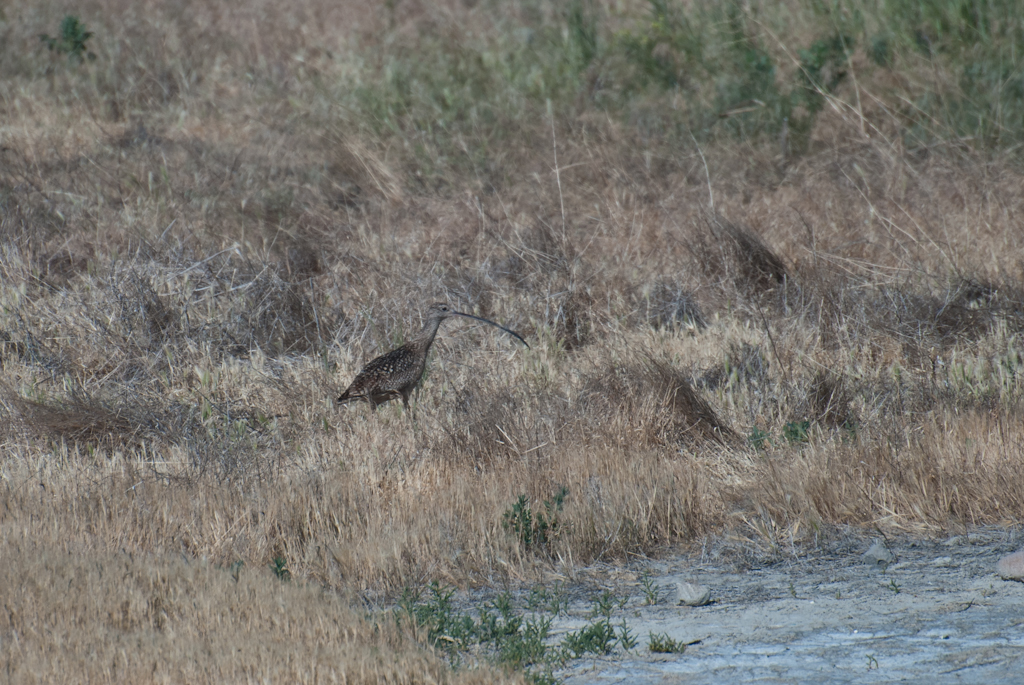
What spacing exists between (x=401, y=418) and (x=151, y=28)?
12.4 metres

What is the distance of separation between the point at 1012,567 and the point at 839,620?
0.91 m

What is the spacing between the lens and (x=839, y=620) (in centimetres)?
432

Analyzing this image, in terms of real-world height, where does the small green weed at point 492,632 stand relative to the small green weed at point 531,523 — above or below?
above

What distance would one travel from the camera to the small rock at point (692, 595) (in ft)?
15.1

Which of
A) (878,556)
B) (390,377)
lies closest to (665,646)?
(878,556)

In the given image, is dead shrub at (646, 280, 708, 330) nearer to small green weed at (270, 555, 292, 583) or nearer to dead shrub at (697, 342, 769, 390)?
dead shrub at (697, 342, 769, 390)

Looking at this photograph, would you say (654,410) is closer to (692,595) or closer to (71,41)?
(692,595)

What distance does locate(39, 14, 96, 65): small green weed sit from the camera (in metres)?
15.5

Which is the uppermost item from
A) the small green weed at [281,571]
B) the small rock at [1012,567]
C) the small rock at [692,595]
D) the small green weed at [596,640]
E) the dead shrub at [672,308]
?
the small green weed at [596,640]

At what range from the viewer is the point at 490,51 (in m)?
15.7

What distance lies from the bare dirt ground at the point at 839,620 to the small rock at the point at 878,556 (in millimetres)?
41

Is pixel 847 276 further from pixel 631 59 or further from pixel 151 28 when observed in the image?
pixel 151 28

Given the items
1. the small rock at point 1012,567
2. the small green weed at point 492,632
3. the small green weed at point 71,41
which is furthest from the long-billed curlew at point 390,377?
the small green weed at point 71,41

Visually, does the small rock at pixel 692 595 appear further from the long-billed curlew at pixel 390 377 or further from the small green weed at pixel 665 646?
the long-billed curlew at pixel 390 377
